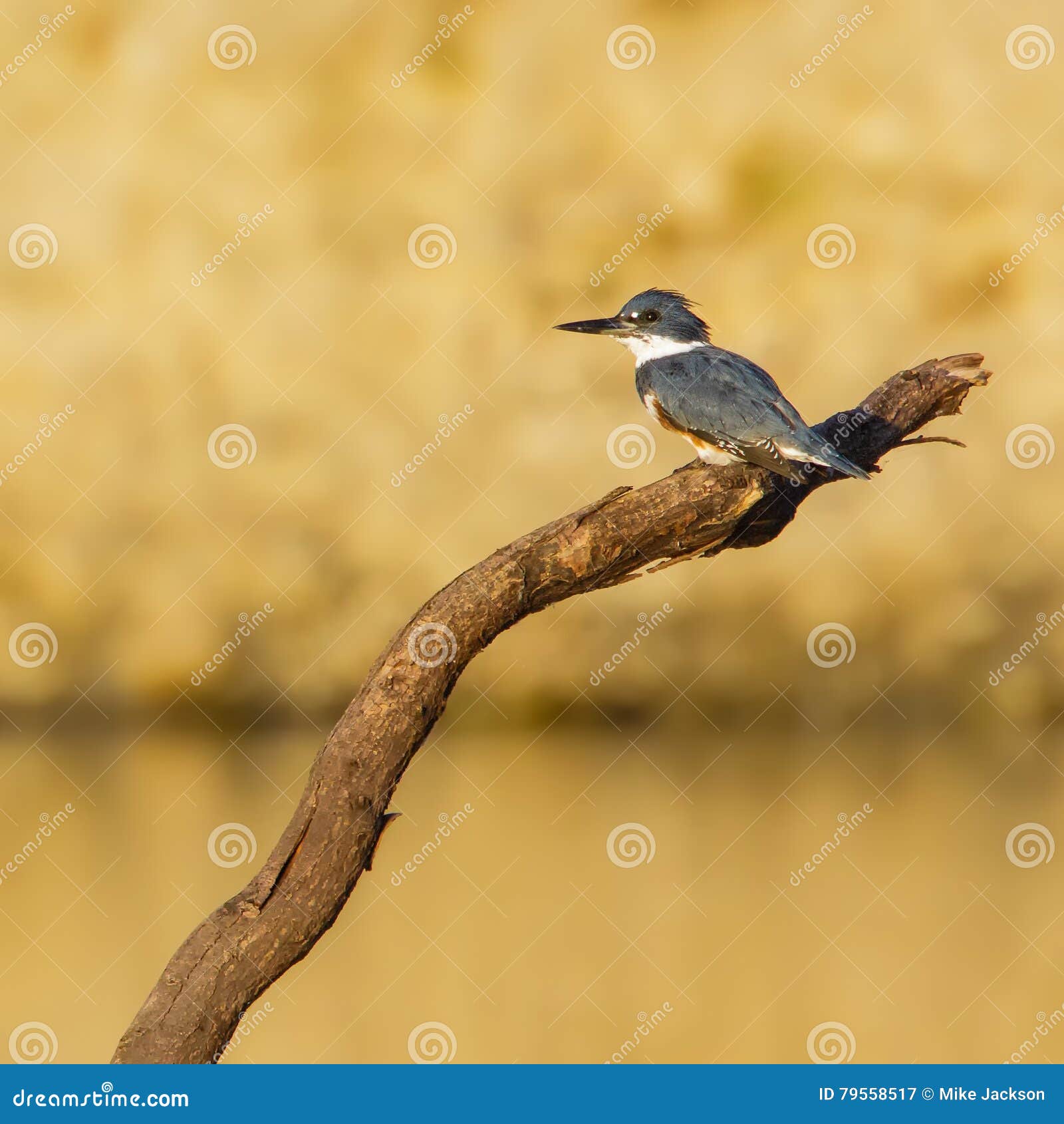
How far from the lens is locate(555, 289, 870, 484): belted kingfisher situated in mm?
3178

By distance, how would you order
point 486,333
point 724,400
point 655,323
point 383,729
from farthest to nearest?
point 486,333
point 655,323
point 724,400
point 383,729

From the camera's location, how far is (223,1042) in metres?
2.32

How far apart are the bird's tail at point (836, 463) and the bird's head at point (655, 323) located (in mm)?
705

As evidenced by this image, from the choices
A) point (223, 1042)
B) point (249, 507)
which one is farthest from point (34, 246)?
point (223, 1042)

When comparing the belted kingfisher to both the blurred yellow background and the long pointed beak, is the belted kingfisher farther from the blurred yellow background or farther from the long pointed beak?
the blurred yellow background

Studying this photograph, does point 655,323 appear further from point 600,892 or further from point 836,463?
point 600,892

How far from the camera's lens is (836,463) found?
3.15 m

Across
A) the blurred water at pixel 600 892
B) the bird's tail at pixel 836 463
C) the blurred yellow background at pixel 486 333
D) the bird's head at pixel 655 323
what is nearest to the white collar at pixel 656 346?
the bird's head at pixel 655 323

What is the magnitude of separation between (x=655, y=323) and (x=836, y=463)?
84 cm

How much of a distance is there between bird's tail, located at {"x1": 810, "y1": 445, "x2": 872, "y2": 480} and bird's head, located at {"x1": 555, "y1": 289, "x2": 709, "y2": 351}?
70 cm

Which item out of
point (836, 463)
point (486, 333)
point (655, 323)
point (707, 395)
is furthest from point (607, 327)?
point (486, 333)

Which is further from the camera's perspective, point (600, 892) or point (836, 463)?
point (600, 892)

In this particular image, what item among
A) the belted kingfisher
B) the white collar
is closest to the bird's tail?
the belted kingfisher

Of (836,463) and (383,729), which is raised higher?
(836,463)
